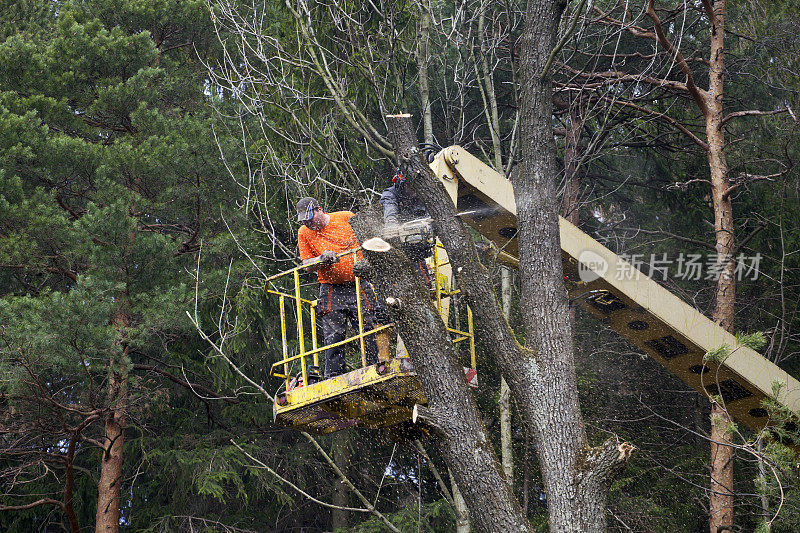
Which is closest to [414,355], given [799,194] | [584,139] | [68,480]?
[68,480]

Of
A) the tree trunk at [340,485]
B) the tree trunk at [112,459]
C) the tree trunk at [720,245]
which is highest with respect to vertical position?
the tree trunk at [720,245]

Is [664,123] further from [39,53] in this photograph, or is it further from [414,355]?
[39,53]

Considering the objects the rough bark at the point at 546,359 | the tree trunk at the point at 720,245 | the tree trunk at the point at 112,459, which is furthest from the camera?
the tree trunk at the point at 112,459

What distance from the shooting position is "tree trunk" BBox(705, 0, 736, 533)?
29.5 feet

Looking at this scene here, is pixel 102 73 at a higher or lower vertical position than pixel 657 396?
higher

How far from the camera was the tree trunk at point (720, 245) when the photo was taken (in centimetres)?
898

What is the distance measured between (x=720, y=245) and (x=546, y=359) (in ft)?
17.8

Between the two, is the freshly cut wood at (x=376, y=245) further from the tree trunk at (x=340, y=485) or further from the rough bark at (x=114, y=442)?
the tree trunk at (x=340, y=485)

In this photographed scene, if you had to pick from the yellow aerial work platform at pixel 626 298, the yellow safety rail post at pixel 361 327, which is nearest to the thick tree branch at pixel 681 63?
the yellow aerial work platform at pixel 626 298

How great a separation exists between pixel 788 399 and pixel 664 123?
704 cm

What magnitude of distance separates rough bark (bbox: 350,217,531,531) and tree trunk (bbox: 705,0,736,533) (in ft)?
16.0

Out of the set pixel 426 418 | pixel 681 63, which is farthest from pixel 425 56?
pixel 426 418

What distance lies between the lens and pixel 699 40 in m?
14.2

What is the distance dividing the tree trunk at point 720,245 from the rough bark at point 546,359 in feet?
14.8
